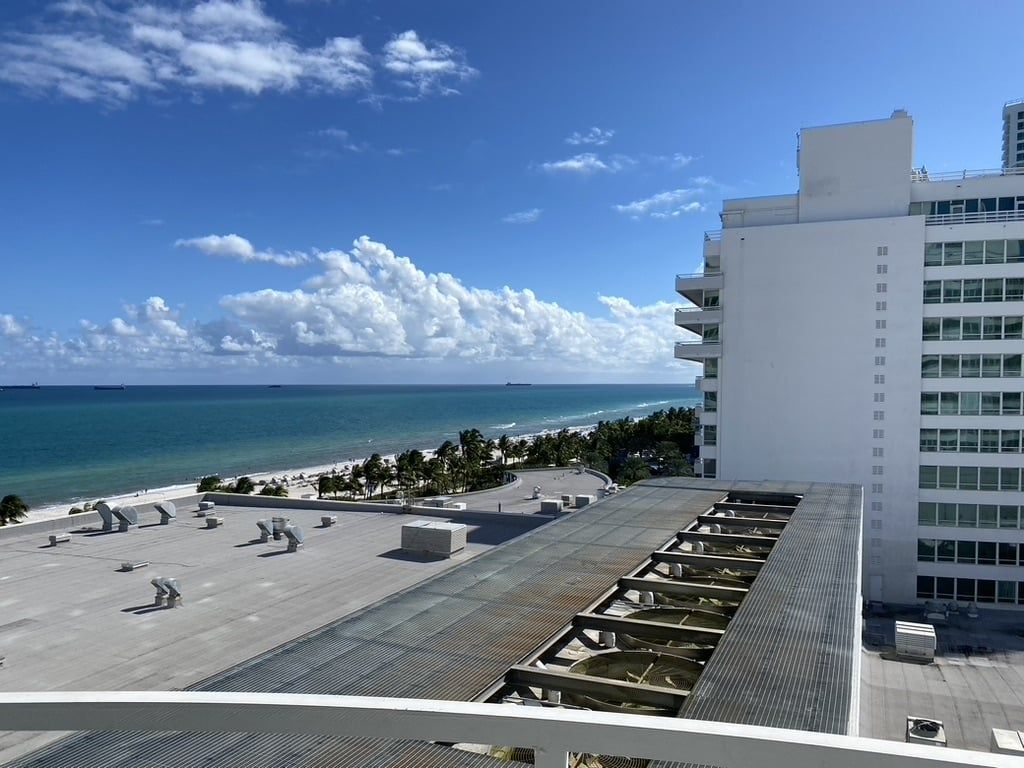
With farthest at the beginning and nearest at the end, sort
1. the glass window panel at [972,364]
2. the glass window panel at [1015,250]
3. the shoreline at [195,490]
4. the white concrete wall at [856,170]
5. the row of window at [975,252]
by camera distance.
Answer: the shoreline at [195,490] → the white concrete wall at [856,170] → the glass window panel at [972,364] → the row of window at [975,252] → the glass window panel at [1015,250]

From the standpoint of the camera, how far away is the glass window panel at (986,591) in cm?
4338

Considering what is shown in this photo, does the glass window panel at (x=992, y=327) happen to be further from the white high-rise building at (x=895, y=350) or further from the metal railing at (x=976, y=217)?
the metal railing at (x=976, y=217)

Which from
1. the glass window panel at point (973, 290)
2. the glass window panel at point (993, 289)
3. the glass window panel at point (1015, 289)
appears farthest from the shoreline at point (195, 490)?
the glass window panel at point (1015, 289)

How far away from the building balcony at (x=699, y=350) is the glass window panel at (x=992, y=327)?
52.2 ft

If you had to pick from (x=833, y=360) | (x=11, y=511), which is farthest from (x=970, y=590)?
(x=11, y=511)

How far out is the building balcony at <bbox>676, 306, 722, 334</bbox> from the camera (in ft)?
157

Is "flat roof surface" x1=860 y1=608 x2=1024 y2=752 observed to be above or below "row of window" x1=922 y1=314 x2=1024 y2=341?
below

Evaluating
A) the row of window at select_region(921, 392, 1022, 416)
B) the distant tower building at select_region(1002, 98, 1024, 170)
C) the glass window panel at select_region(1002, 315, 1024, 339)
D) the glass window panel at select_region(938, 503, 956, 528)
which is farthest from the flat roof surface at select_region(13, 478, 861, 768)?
the distant tower building at select_region(1002, 98, 1024, 170)

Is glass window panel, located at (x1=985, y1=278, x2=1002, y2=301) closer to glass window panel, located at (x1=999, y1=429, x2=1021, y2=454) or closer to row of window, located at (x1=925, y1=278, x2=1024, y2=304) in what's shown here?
row of window, located at (x1=925, y1=278, x2=1024, y2=304)

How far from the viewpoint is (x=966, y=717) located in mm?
25922

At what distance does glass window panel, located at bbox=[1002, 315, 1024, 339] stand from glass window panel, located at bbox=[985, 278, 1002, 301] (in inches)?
58.4

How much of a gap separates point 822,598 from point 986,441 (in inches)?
1400

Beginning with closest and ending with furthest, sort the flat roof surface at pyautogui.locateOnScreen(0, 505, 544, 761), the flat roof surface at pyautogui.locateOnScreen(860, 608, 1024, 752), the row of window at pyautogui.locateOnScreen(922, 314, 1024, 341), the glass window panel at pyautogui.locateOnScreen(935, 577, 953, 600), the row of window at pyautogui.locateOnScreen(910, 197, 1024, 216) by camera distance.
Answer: the flat roof surface at pyautogui.locateOnScreen(0, 505, 544, 761)
the flat roof surface at pyautogui.locateOnScreen(860, 608, 1024, 752)
the row of window at pyautogui.locateOnScreen(922, 314, 1024, 341)
the row of window at pyautogui.locateOnScreen(910, 197, 1024, 216)
the glass window panel at pyautogui.locateOnScreen(935, 577, 953, 600)

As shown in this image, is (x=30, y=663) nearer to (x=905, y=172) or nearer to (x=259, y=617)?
(x=259, y=617)
